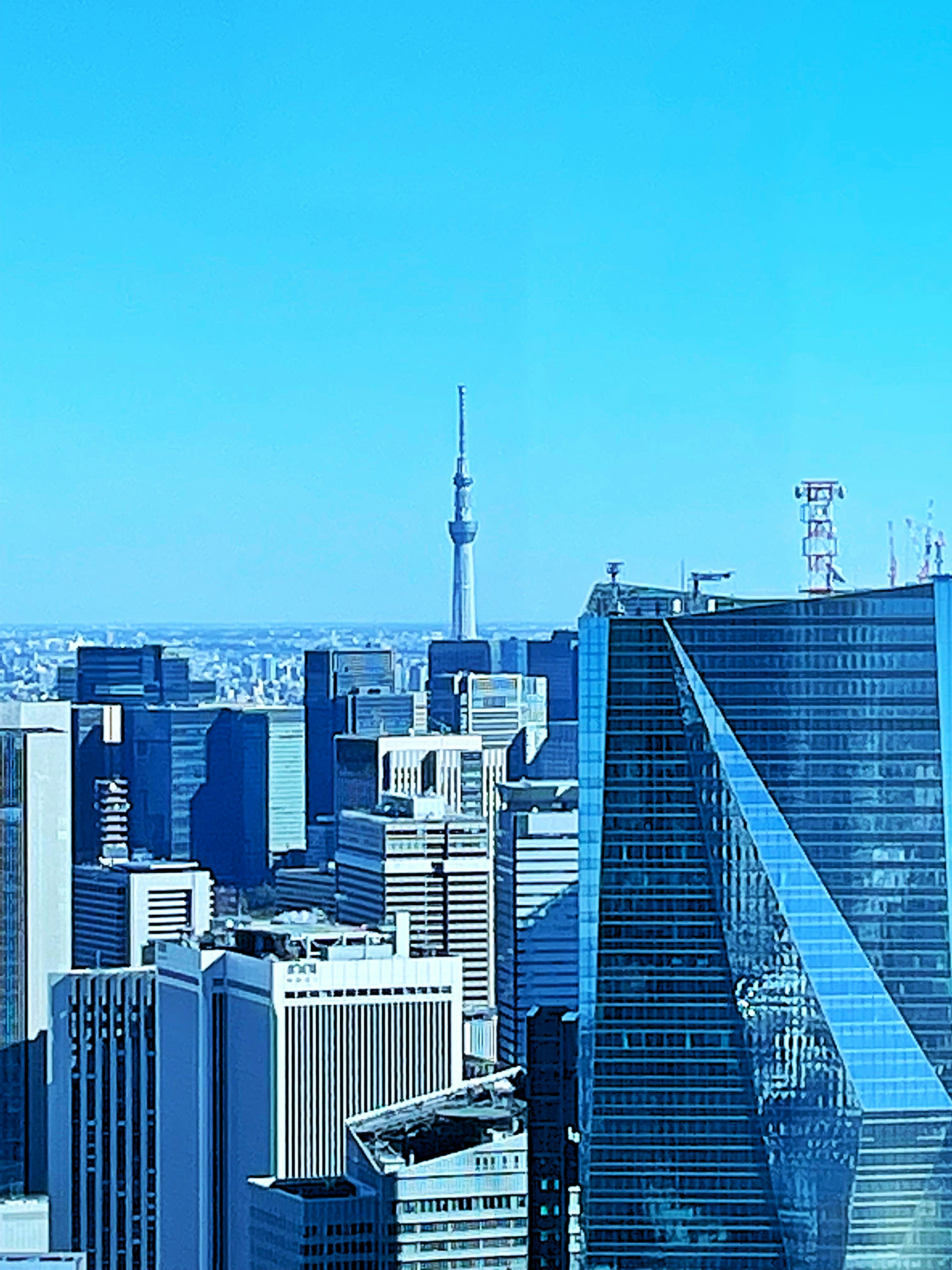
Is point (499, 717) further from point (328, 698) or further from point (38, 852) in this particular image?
point (38, 852)

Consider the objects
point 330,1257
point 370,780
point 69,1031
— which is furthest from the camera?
point 370,780

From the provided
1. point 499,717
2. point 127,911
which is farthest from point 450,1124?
point 127,911

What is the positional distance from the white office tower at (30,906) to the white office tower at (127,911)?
2.9 inches

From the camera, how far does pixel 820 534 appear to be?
13.6 ft

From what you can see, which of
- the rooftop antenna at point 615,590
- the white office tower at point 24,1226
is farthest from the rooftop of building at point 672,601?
the white office tower at point 24,1226

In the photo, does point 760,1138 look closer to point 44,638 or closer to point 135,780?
point 44,638

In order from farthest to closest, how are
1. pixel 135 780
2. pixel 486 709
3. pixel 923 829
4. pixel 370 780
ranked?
pixel 370 780, pixel 135 780, pixel 486 709, pixel 923 829

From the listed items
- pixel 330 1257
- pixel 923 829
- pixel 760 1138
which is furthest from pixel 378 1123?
pixel 923 829

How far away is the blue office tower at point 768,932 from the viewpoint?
4.15 m

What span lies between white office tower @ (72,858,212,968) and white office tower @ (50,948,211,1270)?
112mm

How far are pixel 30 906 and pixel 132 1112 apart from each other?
57 centimetres

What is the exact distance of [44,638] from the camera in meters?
4.88

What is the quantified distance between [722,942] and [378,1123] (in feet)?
3.24

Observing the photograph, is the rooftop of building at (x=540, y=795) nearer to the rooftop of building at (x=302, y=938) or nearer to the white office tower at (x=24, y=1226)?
the rooftop of building at (x=302, y=938)
